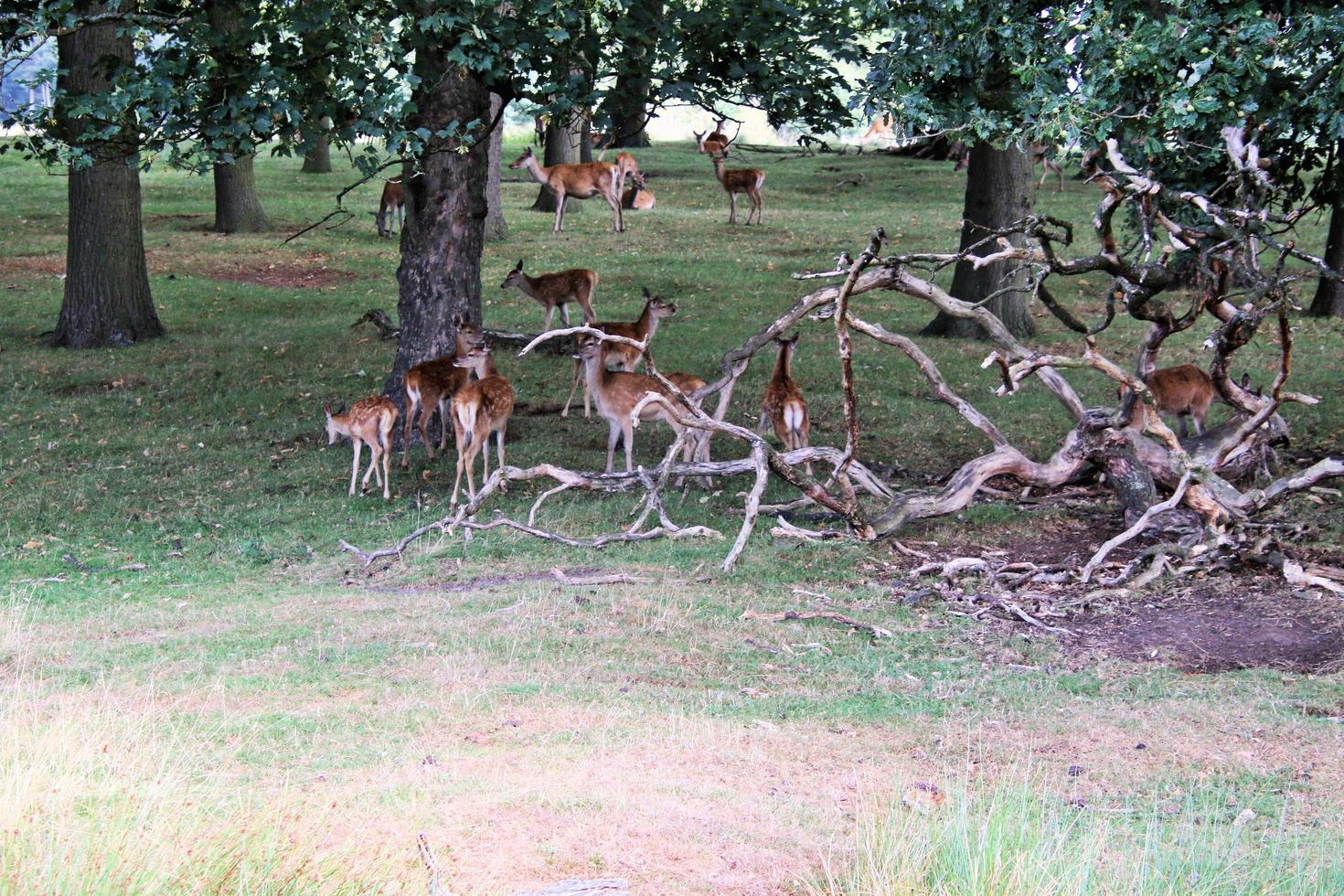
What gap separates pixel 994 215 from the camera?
51.3ft

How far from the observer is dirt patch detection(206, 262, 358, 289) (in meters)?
20.0

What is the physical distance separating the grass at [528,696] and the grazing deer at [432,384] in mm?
402

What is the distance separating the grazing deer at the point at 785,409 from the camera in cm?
1055

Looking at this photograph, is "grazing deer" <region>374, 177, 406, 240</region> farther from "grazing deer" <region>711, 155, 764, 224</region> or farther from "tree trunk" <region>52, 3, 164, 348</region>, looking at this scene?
"tree trunk" <region>52, 3, 164, 348</region>

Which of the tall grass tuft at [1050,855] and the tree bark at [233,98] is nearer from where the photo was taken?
the tall grass tuft at [1050,855]

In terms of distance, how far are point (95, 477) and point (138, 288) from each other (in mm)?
5654

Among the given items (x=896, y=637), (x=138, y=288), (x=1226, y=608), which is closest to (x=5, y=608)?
(x=896, y=637)

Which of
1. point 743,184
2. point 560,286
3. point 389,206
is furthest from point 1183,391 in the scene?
point 389,206

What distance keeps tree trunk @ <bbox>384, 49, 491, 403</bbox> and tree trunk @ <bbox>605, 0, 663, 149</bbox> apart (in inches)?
49.7

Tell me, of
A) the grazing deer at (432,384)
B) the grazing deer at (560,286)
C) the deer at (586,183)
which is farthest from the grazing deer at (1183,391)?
the deer at (586,183)

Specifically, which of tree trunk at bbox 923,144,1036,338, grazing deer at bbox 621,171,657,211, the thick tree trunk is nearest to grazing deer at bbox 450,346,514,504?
tree trunk at bbox 923,144,1036,338

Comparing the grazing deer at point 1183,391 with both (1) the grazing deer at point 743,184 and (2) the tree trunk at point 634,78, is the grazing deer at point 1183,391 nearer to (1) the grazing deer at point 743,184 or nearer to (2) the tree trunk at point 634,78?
(2) the tree trunk at point 634,78

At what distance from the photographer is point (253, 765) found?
4871 mm

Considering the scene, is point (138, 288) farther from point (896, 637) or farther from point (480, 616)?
point (896, 637)
